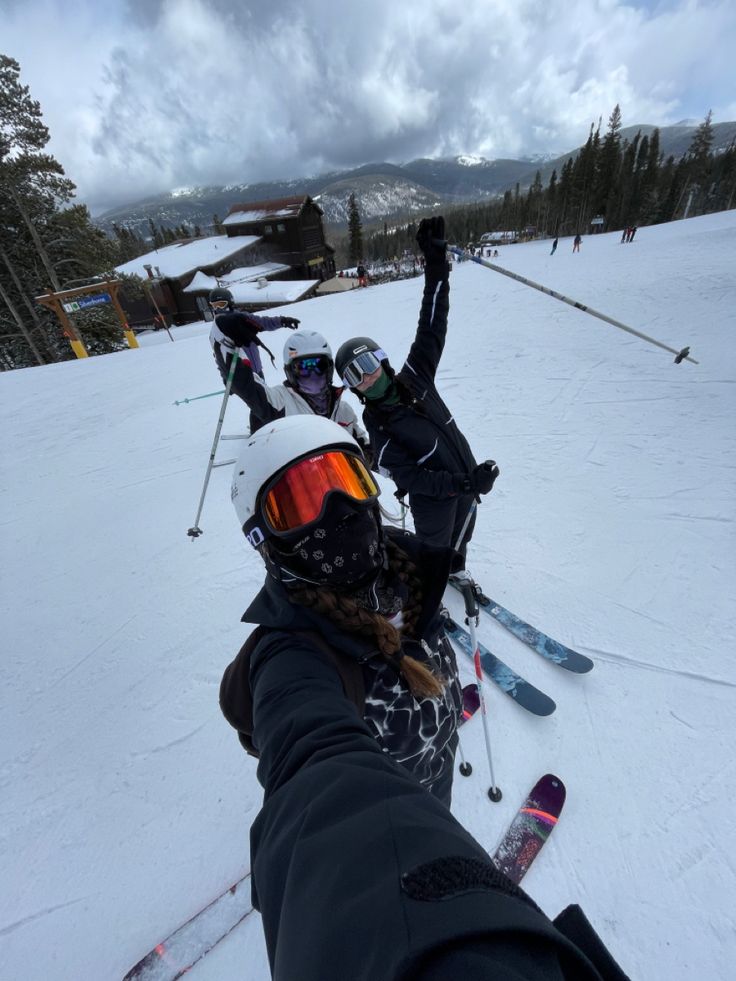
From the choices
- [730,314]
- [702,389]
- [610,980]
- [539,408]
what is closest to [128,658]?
[610,980]

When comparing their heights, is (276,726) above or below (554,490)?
above

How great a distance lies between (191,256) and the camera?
43031 mm

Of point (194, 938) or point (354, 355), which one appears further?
point (354, 355)

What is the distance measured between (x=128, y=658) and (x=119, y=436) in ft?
21.9

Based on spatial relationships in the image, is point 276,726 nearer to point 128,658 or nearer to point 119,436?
point 128,658

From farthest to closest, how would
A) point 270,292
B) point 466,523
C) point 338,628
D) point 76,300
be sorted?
point 270,292 < point 76,300 < point 466,523 < point 338,628

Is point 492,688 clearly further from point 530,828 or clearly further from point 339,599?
point 339,599

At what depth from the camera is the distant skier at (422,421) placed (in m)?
3.06

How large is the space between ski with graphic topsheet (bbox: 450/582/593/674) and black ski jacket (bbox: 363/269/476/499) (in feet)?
4.30

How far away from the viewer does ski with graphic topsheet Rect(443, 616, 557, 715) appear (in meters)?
2.84

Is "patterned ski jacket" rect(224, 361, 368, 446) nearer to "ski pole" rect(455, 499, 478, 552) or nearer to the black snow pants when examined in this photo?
the black snow pants

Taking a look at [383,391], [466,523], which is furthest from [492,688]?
[383,391]

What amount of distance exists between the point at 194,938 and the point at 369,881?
232 cm

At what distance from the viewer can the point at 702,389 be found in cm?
668
